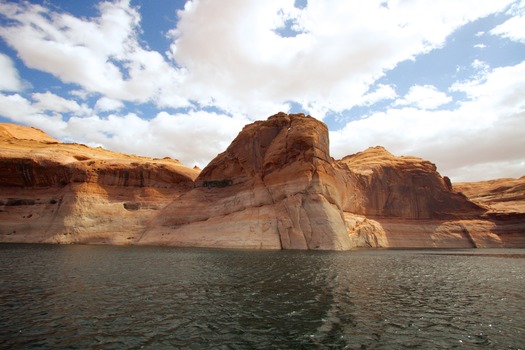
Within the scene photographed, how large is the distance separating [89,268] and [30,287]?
23.1ft

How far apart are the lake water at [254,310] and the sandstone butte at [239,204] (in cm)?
2525

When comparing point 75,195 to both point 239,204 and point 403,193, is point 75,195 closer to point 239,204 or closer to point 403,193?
point 239,204

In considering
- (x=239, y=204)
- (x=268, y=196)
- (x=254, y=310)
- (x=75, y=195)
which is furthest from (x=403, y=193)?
(x=254, y=310)

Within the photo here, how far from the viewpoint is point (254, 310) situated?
1333 cm

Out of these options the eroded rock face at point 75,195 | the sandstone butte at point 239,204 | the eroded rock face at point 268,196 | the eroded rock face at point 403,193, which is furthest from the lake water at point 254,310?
the eroded rock face at point 403,193

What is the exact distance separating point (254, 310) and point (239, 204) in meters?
40.0

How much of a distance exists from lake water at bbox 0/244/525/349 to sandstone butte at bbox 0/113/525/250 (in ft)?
82.8

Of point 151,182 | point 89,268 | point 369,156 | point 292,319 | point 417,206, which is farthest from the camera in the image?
point 369,156

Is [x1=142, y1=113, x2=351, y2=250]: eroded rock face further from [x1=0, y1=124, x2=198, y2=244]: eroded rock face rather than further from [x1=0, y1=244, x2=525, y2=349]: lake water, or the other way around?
[x1=0, y1=244, x2=525, y2=349]: lake water

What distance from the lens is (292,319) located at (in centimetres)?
1222

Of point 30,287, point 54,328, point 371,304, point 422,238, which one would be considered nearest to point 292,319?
point 371,304

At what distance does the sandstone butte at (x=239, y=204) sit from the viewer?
1902 inches

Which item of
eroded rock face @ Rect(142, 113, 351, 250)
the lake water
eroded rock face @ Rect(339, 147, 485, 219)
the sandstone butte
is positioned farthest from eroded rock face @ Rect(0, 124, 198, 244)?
eroded rock face @ Rect(339, 147, 485, 219)

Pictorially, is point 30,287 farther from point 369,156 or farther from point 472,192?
point 472,192
